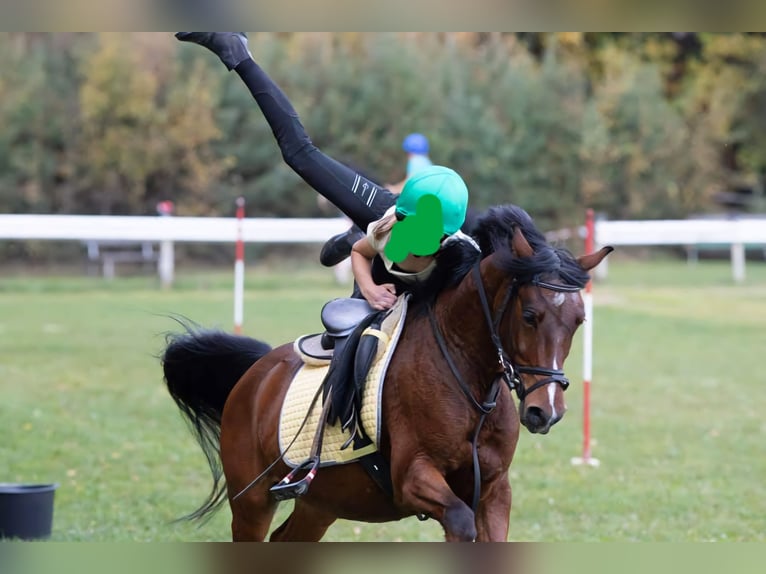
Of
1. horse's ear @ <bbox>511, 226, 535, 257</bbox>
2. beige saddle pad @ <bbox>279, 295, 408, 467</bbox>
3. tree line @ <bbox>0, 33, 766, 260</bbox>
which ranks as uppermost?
tree line @ <bbox>0, 33, 766, 260</bbox>

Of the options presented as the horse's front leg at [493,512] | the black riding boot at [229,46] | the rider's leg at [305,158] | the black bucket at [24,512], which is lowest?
the black bucket at [24,512]

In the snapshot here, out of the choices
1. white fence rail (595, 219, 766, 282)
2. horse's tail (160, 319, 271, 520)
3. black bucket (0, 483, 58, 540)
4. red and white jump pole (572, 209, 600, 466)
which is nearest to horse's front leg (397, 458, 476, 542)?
horse's tail (160, 319, 271, 520)

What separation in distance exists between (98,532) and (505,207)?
11.7 feet

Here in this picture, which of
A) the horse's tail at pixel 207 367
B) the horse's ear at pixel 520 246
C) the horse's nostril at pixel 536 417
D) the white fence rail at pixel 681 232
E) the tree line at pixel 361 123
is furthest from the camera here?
the tree line at pixel 361 123

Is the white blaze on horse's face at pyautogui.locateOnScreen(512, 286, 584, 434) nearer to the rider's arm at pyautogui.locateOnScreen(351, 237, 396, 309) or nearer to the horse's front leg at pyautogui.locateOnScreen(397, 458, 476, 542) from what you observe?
the horse's front leg at pyautogui.locateOnScreen(397, 458, 476, 542)

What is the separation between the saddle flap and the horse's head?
2.41 feet

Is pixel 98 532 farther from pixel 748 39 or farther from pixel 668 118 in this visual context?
pixel 748 39

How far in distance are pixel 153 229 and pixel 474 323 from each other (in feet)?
29.4

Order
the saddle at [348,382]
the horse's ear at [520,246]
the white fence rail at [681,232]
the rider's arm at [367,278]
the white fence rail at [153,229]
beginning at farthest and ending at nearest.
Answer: the white fence rail at [153,229] < the white fence rail at [681,232] < the rider's arm at [367,278] < the saddle at [348,382] < the horse's ear at [520,246]

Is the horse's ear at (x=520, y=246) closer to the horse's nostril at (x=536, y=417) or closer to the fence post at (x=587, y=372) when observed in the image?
A: the horse's nostril at (x=536, y=417)

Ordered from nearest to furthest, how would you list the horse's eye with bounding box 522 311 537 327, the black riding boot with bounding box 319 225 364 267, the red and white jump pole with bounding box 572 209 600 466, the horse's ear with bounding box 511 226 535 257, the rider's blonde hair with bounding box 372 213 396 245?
the horse's eye with bounding box 522 311 537 327 < the horse's ear with bounding box 511 226 535 257 < the rider's blonde hair with bounding box 372 213 396 245 < the black riding boot with bounding box 319 225 364 267 < the red and white jump pole with bounding box 572 209 600 466

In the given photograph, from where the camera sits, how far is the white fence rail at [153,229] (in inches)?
426

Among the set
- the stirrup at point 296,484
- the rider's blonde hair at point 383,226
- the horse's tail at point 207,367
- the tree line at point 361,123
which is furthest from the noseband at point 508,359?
the tree line at point 361,123

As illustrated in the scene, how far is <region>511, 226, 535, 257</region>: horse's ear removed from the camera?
3.77 m
